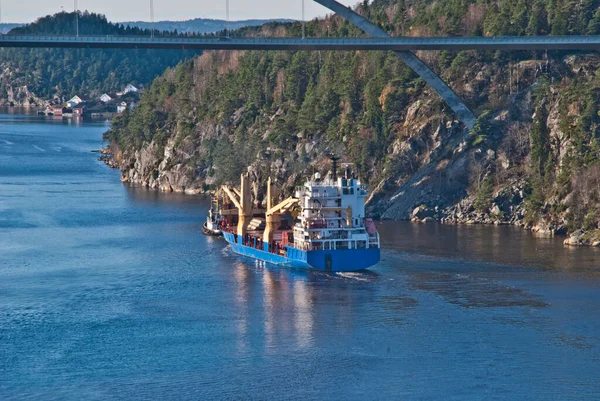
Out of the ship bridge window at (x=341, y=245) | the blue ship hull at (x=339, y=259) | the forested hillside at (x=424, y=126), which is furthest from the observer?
the forested hillside at (x=424, y=126)

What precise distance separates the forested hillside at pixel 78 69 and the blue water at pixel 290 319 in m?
121

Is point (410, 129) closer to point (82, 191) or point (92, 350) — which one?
point (82, 191)

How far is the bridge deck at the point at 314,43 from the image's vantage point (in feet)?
192

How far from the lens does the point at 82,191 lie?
235 ft

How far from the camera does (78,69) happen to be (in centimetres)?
18238

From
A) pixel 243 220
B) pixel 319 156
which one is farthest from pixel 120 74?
pixel 243 220

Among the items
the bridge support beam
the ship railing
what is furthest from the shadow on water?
the bridge support beam

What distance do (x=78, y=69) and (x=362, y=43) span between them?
12741 cm

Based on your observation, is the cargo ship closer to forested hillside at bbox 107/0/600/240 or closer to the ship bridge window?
the ship bridge window

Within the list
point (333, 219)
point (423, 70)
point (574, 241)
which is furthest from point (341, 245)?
point (423, 70)

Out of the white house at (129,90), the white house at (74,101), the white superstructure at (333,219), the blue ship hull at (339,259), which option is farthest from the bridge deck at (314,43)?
the white house at (129,90)

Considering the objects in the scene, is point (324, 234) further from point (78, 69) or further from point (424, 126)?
point (78, 69)

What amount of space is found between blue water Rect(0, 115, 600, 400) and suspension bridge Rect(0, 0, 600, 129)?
882cm

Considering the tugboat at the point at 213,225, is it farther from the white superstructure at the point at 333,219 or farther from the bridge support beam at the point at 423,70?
the bridge support beam at the point at 423,70
